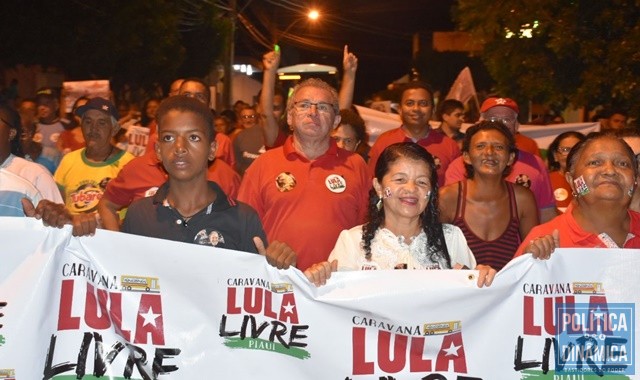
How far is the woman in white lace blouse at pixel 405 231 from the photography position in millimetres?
5242

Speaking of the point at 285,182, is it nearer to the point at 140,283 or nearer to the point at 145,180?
the point at 145,180

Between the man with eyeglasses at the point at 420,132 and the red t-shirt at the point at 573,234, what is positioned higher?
the man with eyeglasses at the point at 420,132

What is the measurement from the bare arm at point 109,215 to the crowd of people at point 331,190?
0.04 ft

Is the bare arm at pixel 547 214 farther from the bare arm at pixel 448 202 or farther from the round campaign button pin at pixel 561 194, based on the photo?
the round campaign button pin at pixel 561 194

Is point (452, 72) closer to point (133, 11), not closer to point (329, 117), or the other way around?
point (133, 11)

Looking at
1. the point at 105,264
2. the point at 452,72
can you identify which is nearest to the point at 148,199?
the point at 105,264

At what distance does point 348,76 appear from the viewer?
27.1ft

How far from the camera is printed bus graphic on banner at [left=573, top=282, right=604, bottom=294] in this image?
5082 mm

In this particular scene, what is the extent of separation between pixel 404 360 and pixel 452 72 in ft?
132

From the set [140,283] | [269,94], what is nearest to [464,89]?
[269,94]

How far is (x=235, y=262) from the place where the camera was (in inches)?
195

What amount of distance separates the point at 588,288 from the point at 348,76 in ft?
11.9

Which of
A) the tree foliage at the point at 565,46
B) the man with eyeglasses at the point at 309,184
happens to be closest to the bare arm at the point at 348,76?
the man with eyeglasses at the point at 309,184

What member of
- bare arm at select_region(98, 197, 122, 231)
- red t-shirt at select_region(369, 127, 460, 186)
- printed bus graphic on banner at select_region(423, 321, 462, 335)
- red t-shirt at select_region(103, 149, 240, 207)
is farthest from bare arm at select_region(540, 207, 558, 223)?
bare arm at select_region(98, 197, 122, 231)
